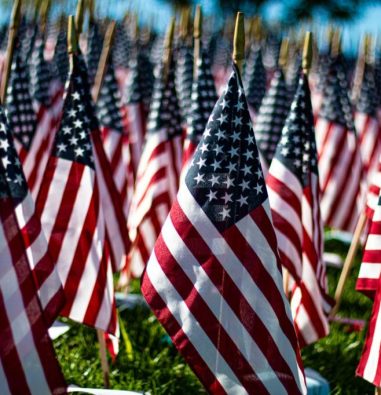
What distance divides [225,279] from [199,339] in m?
0.34

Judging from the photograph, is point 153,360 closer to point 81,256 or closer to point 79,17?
point 81,256

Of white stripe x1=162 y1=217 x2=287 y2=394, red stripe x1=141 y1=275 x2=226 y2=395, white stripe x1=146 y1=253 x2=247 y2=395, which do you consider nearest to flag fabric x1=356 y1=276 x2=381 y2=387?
white stripe x1=162 y1=217 x2=287 y2=394

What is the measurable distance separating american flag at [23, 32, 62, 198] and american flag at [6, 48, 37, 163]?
4.6 inches

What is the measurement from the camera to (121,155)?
8711 mm

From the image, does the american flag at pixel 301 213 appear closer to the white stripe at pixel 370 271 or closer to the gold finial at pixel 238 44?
the white stripe at pixel 370 271

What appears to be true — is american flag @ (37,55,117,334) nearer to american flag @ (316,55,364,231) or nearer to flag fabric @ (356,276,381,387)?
flag fabric @ (356,276,381,387)

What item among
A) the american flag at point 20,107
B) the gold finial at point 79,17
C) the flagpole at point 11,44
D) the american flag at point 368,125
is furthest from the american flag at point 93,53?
the flagpole at point 11,44

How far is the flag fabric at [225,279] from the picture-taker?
14.4ft

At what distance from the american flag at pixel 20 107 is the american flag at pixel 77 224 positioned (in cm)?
195

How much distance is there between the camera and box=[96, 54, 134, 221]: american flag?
8594mm

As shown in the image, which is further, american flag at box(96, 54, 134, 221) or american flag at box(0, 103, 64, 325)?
american flag at box(96, 54, 134, 221)

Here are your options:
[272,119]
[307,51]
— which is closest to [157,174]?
[272,119]

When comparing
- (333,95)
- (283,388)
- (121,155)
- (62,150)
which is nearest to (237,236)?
(283,388)

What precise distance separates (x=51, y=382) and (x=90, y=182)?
5.39ft
